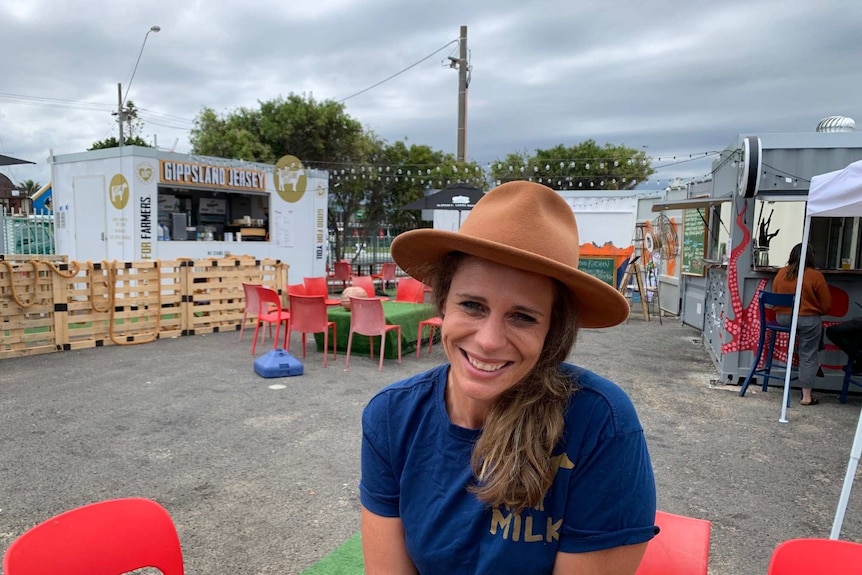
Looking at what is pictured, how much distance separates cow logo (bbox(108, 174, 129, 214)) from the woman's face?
454 inches

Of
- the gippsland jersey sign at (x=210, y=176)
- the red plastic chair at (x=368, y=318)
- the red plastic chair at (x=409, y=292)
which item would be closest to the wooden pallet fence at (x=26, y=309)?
the red plastic chair at (x=368, y=318)

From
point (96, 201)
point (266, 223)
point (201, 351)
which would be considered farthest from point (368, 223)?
point (201, 351)

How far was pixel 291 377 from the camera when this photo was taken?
6.65 metres

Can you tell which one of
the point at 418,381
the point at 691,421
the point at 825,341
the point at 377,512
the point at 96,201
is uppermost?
the point at 96,201

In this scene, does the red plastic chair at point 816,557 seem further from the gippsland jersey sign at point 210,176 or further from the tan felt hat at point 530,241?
the gippsland jersey sign at point 210,176

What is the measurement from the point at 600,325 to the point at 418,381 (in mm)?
478

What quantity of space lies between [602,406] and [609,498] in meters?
0.19

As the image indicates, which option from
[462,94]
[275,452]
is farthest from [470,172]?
[275,452]

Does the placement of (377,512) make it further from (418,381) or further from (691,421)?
(691,421)

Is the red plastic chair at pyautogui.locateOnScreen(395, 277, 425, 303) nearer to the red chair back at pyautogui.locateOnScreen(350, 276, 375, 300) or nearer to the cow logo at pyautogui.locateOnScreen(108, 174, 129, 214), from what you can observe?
the red chair back at pyautogui.locateOnScreen(350, 276, 375, 300)

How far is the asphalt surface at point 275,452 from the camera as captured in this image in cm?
329

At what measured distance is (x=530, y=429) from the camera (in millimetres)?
1197

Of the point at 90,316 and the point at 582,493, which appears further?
the point at 90,316

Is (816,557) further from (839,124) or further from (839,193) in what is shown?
(839,124)
